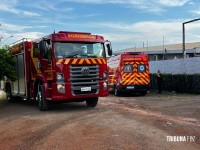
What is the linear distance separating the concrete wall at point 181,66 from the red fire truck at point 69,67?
11514 millimetres

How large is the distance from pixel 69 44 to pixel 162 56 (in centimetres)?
3753

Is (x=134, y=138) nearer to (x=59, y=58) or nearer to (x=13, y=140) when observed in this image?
(x=13, y=140)

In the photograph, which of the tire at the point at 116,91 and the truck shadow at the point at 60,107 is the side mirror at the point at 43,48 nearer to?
the truck shadow at the point at 60,107

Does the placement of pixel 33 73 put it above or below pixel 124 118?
above

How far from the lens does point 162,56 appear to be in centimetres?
5109

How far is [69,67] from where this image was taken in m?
14.5

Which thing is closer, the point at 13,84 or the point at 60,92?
the point at 60,92

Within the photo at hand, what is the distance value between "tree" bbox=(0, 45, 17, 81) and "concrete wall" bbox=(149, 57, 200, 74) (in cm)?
1271

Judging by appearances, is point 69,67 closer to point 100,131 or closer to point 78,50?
point 78,50

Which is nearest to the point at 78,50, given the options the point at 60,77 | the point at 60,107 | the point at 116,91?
the point at 60,77

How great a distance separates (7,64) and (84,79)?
4516 millimetres

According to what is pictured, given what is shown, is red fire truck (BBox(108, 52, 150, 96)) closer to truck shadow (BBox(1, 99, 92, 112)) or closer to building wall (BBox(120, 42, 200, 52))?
truck shadow (BBox(1, 99, 92, 112))

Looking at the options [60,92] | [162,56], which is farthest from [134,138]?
[162,56]

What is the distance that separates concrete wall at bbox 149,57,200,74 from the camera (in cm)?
2560
